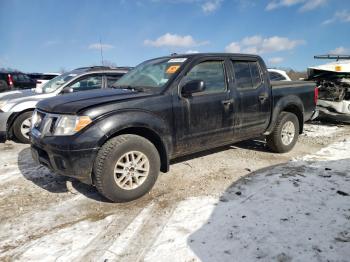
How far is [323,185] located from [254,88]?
1.81 m

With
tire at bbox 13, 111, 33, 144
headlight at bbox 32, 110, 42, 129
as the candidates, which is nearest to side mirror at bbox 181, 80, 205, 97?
headlight at bbox 32, 110, 42, 129

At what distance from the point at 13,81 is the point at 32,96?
443 inches

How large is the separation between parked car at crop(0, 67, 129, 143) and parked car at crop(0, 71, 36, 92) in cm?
916

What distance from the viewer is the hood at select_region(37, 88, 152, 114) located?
3490 millimetres

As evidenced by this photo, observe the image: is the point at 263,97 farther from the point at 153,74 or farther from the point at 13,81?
the point at 13,81

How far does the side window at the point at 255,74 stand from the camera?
202 inches

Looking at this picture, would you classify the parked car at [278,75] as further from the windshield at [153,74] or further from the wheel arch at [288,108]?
the windshield at [153,74]

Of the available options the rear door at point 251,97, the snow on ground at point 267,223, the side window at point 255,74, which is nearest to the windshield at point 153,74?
the rear door at point 251,97

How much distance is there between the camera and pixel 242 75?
496 cm

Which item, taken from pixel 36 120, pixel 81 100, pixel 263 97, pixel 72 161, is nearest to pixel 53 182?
pixel 36 120

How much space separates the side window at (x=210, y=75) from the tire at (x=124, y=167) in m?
1.22

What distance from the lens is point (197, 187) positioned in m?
4.21

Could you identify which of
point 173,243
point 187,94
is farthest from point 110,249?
point 187,94

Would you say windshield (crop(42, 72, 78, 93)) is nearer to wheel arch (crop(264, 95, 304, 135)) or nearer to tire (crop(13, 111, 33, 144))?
tire (crop(13, 111, 33, 144))
